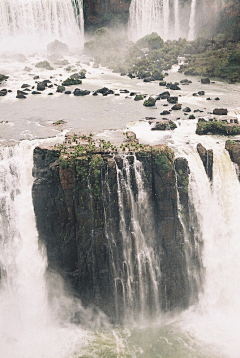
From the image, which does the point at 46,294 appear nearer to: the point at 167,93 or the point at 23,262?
the point at 23,262

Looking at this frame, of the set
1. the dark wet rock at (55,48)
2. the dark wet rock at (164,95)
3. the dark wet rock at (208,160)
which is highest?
the dark wet rock at (55,48)

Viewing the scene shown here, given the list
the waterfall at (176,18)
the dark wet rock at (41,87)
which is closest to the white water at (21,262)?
the dark wet rock at (41,87)

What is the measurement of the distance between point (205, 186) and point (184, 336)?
24.5 feet

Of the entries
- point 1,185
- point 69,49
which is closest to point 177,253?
point 1,185

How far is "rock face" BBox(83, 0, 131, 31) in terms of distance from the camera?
6069 centimetres

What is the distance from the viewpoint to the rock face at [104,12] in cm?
6069

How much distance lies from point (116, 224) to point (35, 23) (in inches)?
1960

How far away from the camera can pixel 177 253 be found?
1797 cm

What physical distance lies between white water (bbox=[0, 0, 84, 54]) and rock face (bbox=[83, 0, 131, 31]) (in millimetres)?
1224

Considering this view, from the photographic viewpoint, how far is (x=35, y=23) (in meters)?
57.2

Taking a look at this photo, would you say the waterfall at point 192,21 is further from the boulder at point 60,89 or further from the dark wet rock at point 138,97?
the dark wet rock at point 138,97

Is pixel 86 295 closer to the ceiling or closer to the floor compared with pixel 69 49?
closer to the floor

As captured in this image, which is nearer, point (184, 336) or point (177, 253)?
point (184, 336)

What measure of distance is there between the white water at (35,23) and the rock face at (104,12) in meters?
1.22
